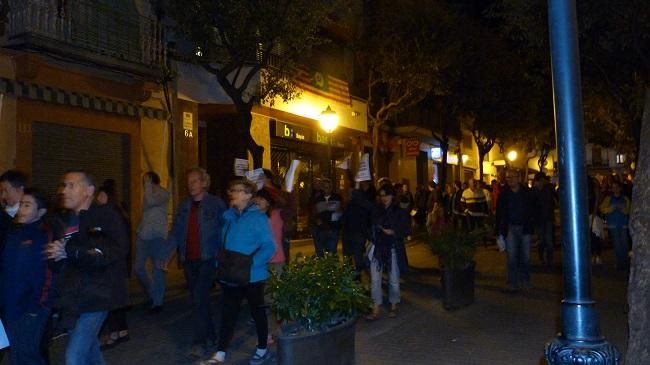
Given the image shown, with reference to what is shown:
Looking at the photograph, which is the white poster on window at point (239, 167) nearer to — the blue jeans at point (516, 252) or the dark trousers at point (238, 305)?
the blue jeans at point (516, 252)

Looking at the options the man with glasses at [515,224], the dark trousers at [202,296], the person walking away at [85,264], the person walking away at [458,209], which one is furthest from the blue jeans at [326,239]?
the person walking away at [458,209]

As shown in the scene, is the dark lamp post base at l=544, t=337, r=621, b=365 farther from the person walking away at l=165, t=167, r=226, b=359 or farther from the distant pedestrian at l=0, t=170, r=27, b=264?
the distant pedestrian at l=0, t=170, r=27, b=264

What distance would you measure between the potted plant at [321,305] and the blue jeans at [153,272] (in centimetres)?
352

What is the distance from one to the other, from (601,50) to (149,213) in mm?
10456

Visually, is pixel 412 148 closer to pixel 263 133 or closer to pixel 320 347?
pixel 263 133

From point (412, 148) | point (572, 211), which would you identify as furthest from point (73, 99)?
point (412, 148)

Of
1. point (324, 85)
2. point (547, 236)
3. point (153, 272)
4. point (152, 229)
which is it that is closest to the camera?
point (153, 272)

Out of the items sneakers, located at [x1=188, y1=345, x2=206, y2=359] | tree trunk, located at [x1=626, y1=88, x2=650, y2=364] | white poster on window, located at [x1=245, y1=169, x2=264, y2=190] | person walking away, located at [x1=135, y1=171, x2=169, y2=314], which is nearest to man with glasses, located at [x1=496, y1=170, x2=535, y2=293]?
white poster on window, located at [x1=245, y1=169, x2=264, y2=190]

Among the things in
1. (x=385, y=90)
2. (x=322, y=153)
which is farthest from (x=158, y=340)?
(x=385, y=90)

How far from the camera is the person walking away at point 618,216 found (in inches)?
513

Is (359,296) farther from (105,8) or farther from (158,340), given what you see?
(105,8)

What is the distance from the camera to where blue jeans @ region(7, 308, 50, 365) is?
507cm

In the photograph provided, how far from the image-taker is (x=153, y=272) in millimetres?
9727

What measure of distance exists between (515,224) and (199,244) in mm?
5497
